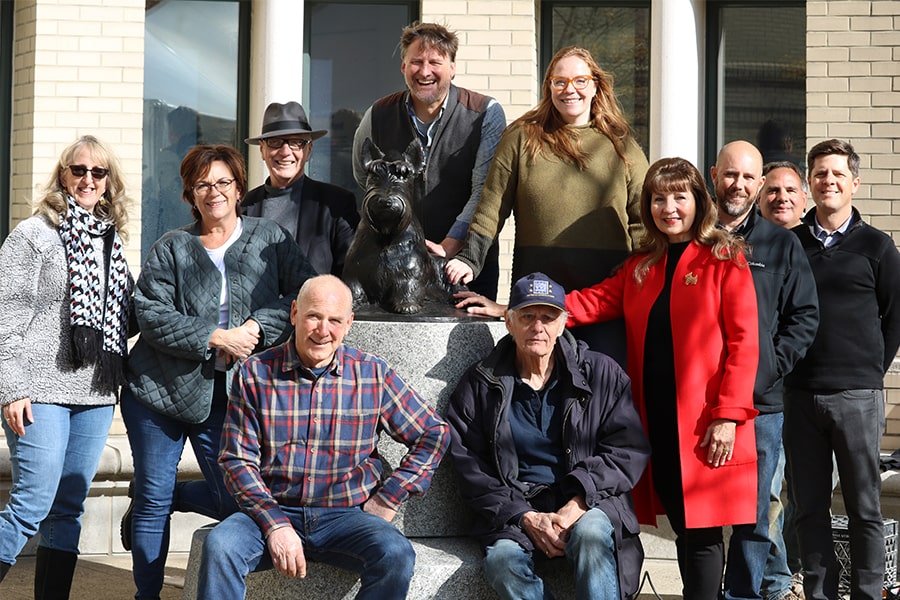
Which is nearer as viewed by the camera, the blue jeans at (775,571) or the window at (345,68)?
the blue jeans at (775,571)

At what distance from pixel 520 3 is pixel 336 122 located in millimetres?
1611

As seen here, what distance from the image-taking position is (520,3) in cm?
944

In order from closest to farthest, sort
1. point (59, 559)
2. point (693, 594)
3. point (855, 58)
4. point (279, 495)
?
1. point (279, 495)
2. point (693, 594)
3. point (59, 559)
4. point (855, 58)

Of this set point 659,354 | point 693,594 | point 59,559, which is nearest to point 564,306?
point 659,354

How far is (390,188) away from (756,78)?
16.9ft

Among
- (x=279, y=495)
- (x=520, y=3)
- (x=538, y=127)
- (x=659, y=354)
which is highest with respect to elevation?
(x=520, y=3)

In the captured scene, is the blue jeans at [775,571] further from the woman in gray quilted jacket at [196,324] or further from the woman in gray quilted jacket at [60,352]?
the woman in gray quilted jacket at [60,352]

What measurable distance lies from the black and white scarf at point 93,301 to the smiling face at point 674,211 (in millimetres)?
2220

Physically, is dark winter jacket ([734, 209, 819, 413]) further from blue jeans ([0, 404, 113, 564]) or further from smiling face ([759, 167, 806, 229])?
blue jeans ([0, 404, 113, 564])

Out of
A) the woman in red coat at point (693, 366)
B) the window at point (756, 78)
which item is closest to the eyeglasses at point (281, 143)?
the woman in red coat at point (693, 366)

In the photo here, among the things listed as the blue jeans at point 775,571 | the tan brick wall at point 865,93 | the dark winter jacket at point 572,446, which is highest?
the tan brick wall at point 865,93

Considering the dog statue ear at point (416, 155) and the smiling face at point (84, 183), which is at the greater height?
the dog statue ear at point (416, 155)

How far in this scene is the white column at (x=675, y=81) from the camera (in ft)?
30.2

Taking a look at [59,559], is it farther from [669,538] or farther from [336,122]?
[336,122]
